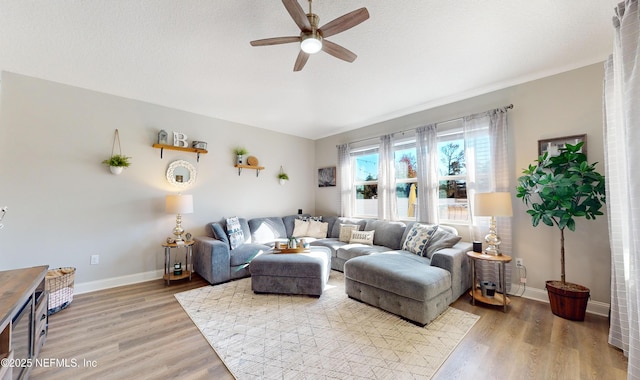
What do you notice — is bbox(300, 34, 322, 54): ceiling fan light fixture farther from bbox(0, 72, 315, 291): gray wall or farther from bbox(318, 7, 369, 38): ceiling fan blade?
bbox(0, 72, 315, 291): gray wall

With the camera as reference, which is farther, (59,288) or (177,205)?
(177,205)

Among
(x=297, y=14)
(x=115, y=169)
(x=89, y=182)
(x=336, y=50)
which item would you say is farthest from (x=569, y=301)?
(x=89, y=182)

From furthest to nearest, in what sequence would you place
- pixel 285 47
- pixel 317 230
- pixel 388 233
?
pixel 317 230
pixel 388 233
pixel 285 47

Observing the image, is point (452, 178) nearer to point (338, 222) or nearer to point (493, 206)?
point (493, 206)

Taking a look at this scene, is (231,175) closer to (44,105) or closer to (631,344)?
(44,105)

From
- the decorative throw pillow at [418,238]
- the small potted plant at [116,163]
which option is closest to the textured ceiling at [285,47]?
the small potted plant at [116,163]

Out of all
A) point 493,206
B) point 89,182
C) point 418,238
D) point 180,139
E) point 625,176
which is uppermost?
point 180,139

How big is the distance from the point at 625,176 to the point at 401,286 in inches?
68.6

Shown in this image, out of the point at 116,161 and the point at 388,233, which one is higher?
the point at 116,161

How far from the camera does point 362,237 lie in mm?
4043

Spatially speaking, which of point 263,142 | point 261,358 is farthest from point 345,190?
point 261,358

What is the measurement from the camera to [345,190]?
197 inches

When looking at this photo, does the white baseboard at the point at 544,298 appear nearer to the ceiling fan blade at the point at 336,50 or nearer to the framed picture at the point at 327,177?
the ceiling fan blade at the point at 336,50

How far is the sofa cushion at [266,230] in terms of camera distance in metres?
4.24
